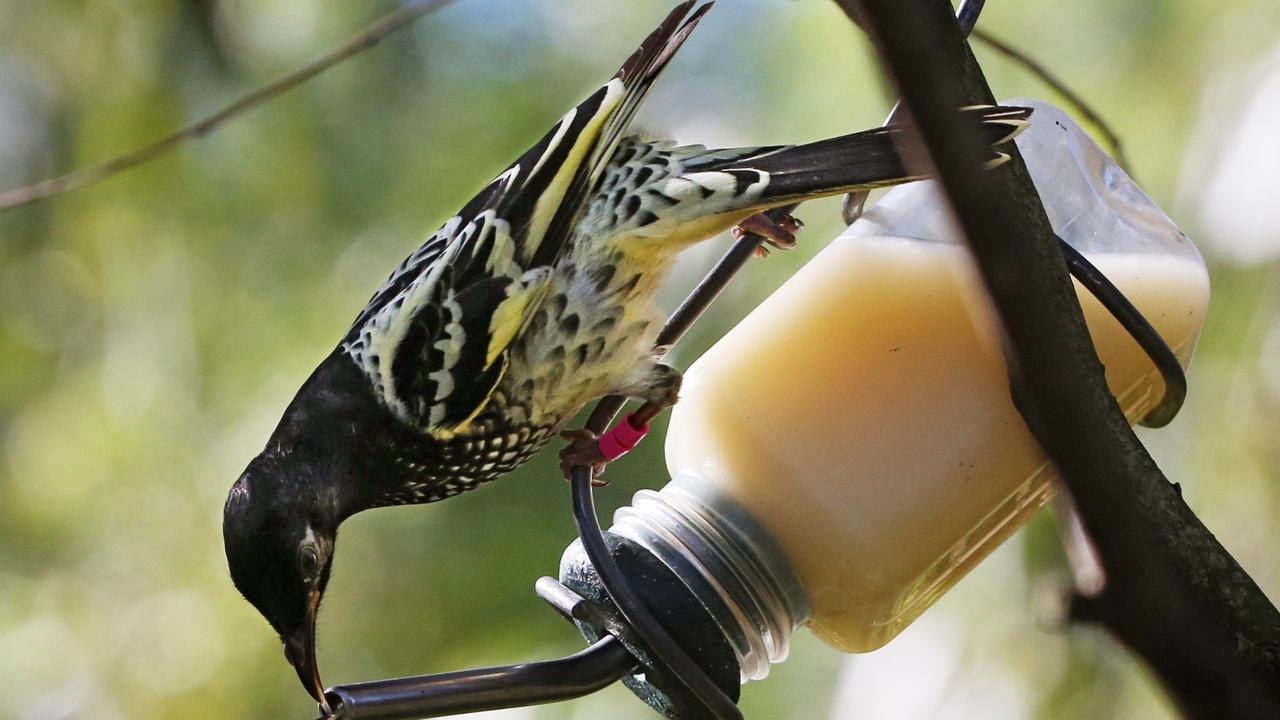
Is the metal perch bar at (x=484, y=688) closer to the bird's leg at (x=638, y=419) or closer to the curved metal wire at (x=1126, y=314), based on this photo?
the bird's leg at (x=638, y=419)

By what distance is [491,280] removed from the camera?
210 cm

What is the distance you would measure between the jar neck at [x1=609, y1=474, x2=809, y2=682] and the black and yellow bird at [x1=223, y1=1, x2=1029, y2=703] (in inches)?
18.1

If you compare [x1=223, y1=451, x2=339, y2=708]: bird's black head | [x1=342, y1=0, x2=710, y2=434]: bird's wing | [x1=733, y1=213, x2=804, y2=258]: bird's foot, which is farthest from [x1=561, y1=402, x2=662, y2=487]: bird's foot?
[x1=223, y1=451, x2=339, y2=708]: bird's black head

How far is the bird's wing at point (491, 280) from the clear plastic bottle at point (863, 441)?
0.55m

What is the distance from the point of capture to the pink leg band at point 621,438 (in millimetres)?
1966

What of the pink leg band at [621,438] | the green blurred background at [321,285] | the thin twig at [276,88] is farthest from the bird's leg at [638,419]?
the green blurred background at [321,285]

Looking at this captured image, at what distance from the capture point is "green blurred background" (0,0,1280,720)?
9.17 ft

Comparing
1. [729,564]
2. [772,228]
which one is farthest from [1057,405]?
[772,228]

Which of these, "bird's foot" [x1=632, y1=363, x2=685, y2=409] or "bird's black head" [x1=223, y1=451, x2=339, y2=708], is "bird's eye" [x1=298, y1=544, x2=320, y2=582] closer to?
"bird's black head" [x1=223, y1=451, x2=339, y2=708]

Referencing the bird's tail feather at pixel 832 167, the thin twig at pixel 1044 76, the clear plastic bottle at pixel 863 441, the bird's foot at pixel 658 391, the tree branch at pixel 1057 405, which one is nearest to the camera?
the tree branch at pixel 1057 405

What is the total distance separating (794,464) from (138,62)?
3640 millimetres

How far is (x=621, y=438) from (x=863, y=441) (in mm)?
578

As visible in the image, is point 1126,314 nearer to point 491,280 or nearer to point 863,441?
point 863,441

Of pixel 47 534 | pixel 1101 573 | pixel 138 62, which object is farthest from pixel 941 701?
pixel 138 62
